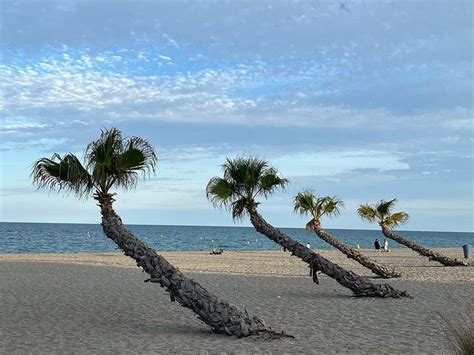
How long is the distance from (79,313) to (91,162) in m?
3.72

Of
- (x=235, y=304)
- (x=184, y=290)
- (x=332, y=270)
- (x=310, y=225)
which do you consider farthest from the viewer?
(x=310, y=225)

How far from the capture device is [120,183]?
11.4 meters

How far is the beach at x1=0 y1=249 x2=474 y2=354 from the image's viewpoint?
9117mm

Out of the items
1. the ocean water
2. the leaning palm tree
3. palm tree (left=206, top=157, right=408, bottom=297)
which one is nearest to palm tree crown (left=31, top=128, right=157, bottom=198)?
the leaning palm tree

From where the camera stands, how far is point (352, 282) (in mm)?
15258

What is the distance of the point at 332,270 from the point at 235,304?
→ 113 inches

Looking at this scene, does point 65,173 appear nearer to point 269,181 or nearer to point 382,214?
point 269,181

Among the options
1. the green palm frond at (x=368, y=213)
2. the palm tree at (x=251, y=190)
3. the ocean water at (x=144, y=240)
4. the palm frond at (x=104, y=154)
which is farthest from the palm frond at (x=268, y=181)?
the ocean water at (x=144, y=240)

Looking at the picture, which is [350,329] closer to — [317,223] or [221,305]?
[221,305]

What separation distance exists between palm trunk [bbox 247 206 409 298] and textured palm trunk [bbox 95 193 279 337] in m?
5.90

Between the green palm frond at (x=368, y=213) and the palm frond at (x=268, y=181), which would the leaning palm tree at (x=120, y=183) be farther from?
the green palm frond at (x=368, y=213)

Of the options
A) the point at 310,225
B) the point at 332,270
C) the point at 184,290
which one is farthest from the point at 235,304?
the point at 310,225

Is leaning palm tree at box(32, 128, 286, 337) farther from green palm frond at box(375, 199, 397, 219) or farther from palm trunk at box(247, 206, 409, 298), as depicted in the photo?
green palm frond at box(375, 199, 397, 219)

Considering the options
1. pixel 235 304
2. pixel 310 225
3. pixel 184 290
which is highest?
pixel 310 225
